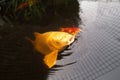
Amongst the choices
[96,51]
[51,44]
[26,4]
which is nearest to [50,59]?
[51,44]

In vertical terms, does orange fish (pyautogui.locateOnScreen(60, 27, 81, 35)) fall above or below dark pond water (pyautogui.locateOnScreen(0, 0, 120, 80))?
above

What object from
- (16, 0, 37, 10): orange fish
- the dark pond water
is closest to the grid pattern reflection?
the dark pond water

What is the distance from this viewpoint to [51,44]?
862mm

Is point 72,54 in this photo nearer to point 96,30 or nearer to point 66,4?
point 96,30

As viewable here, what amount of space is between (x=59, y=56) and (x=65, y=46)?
0.04 m

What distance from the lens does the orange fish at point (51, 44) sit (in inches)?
33.3

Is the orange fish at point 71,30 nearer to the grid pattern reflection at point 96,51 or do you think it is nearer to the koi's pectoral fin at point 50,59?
the grid pattern reflection at point 96,51

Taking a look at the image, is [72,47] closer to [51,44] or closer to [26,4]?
[51,44]

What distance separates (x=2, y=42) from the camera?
3.03 ft

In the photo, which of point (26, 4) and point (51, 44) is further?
point (26, 4)

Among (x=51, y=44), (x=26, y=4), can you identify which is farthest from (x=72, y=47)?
(x=26, y=4)

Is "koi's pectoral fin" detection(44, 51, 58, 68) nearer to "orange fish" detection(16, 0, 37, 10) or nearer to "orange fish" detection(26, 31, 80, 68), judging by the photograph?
"orange fish" detection(26, 31, 80, 68)

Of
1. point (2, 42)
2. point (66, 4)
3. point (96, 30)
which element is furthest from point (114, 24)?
point (2, 42)

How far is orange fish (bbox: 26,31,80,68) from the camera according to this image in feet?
2.77
